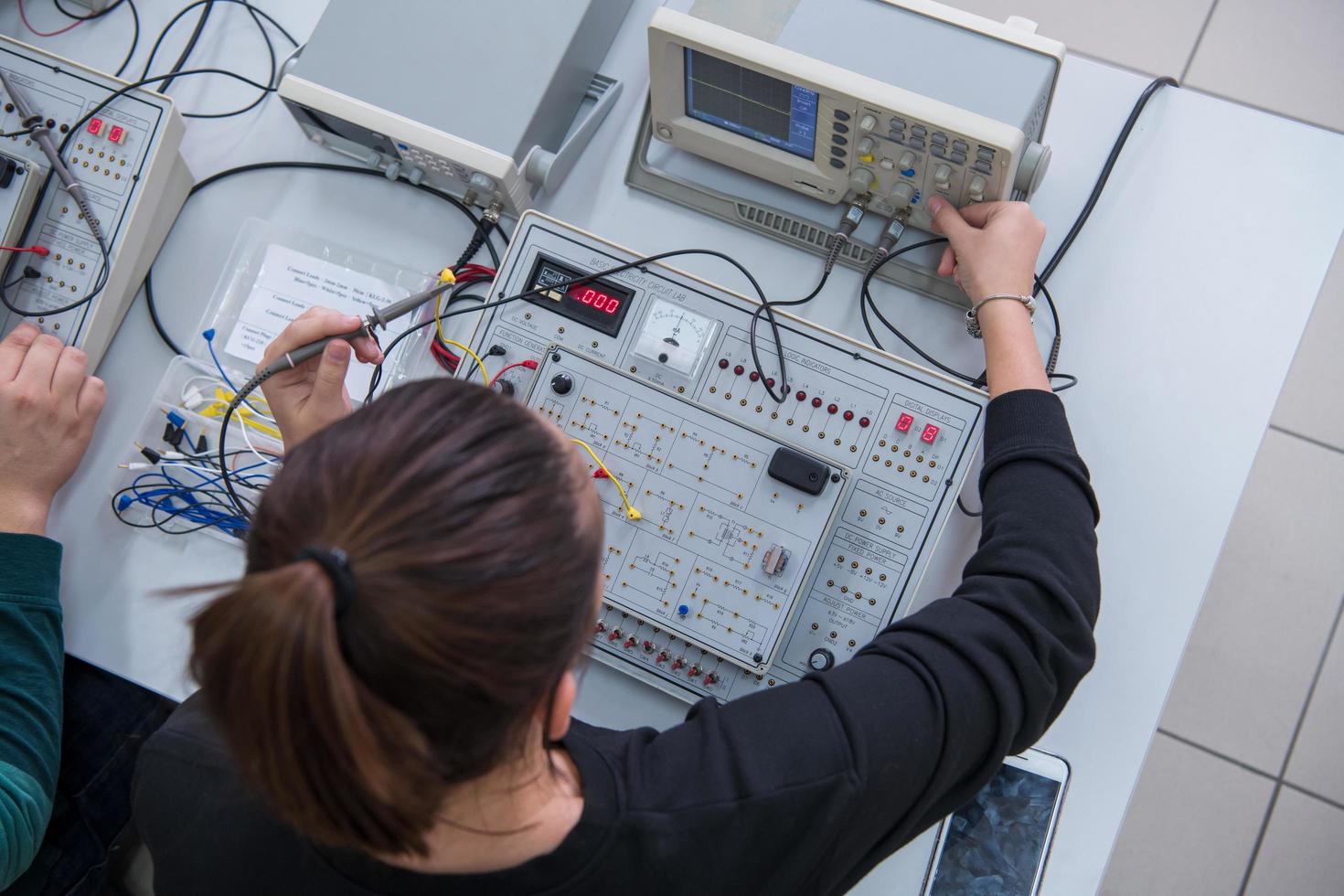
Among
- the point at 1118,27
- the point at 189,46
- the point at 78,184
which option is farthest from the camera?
the point at 1118,27

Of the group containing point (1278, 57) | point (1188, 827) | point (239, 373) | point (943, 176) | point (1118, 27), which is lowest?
point (1188, 827)

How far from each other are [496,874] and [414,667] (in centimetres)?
28

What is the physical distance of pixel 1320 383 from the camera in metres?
1.98

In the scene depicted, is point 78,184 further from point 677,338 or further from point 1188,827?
point 1188,827

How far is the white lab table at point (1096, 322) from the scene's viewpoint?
127cm

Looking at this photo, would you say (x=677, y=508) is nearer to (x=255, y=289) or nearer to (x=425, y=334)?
(x=425, y=334)

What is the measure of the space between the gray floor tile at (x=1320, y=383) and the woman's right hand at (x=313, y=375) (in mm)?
1873

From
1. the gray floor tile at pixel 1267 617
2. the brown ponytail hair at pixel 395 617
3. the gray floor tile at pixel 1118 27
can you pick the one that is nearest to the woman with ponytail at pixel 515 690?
the brown ponytail hair at pixel 395 617

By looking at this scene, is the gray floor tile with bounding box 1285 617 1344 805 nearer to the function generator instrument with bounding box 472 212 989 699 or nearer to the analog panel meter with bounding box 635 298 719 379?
the function generator instrument with bounding box 472 212 989 699

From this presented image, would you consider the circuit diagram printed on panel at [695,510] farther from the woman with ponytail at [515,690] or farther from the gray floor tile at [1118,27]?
the gray floor tile at [1118,27]

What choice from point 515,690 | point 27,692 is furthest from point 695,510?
point 27,692

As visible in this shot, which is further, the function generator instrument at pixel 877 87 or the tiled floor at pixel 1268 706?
the tiled floor at pixel 1268 706

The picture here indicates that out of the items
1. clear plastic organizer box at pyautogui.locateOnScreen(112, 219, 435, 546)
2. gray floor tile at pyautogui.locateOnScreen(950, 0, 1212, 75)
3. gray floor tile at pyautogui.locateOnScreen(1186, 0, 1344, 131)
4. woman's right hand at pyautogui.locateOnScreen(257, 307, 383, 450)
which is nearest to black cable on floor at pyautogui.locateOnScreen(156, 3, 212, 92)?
clear plastic organizer box at pyautogui.locateOnScreen(112, 219, 435, 546)

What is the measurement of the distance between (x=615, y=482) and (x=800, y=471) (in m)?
0.23
